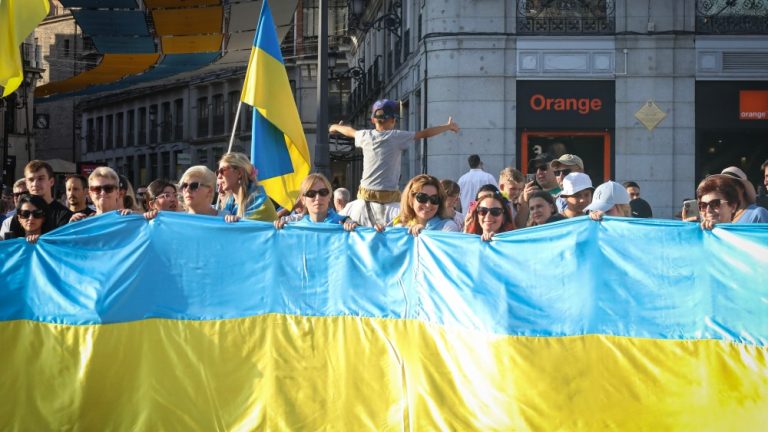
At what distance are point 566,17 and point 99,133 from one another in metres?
54.8

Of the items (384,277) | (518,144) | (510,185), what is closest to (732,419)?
(384,277)

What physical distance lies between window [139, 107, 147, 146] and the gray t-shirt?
188ft

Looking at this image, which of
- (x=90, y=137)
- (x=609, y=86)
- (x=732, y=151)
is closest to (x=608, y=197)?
(x=609, y=86)

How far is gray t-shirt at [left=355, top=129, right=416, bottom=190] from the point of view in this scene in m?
8.33

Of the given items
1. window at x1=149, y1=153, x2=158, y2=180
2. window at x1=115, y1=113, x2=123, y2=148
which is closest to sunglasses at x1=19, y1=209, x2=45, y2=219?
window at x1=149, y1=153, x2=158, y2=180

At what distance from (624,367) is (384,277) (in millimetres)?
1472

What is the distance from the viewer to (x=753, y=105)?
20031mm

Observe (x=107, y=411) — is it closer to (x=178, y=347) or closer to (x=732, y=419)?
(x=178, y=347)

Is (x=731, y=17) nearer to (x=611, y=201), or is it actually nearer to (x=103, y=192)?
(x=611, y=201)

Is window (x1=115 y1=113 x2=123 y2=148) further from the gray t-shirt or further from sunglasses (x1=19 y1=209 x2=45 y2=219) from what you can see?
sunglasses (x1=19 y1=209 x2=45 y2=219)

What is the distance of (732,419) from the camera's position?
5.14 meters

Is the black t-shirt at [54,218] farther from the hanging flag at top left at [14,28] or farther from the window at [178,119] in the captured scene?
the window at [178,119]

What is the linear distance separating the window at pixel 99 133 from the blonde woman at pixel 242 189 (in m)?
64.7

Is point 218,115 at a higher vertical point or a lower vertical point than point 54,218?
higher
